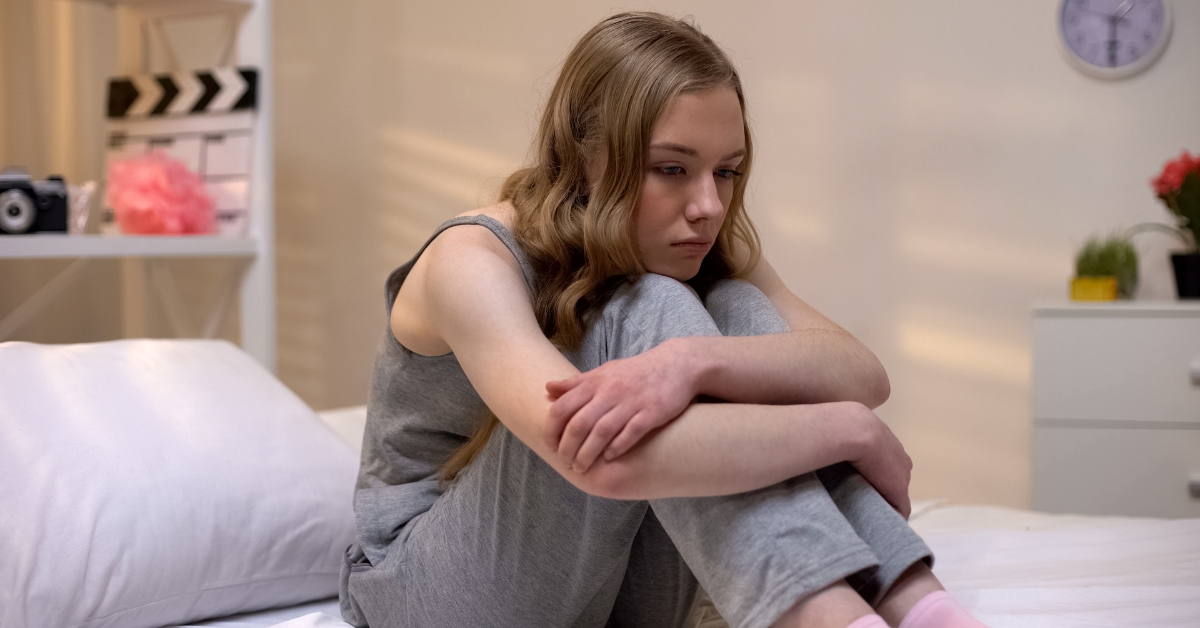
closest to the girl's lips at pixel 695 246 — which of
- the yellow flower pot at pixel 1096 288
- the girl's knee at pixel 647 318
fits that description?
the girl's knee at pixel 647 318

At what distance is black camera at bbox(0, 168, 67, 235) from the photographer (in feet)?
5.99

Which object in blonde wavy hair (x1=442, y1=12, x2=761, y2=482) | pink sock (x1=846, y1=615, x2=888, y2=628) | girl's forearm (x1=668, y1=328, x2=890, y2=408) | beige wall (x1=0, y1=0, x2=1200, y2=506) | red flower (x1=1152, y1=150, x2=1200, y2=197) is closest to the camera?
pink sock (x1=846, y1=615, x2=888, y2=628)

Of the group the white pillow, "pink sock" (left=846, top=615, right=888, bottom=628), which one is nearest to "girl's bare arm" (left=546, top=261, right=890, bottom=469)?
"pink sock" (left=846, top=615, right=888, bottom=628)

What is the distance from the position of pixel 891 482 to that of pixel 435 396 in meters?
0.53

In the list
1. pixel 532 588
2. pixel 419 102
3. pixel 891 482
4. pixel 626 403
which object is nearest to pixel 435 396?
pixel 532 588

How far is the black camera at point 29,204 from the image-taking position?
183 cm

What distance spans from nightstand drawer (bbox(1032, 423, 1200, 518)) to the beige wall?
0.38 m

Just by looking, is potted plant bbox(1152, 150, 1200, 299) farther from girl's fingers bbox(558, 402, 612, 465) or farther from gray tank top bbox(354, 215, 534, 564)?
girl's fingers bbox(558, 402, 612, 465)

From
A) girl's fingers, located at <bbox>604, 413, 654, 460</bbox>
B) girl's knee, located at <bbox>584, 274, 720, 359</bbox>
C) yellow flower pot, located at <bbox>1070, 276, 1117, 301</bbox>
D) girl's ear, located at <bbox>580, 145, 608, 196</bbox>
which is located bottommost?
girl's fingers, located at <bbox>604, 413, 654, 460</bbox>

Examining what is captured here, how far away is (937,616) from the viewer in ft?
2.75

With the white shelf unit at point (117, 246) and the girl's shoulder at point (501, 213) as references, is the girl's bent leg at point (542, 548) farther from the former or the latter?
the white shelf unit at point (117, 246)

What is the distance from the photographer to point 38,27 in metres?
2.56

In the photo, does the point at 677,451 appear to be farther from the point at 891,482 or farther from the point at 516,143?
the point at 516,143

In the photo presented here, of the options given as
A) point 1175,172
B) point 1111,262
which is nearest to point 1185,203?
point 1175,172
